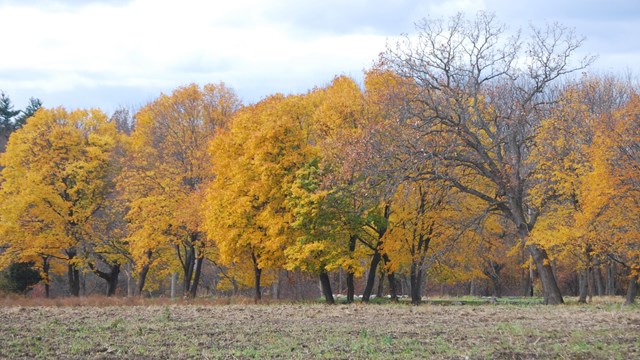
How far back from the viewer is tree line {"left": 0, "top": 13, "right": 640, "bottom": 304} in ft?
91.6

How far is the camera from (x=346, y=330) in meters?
16.2

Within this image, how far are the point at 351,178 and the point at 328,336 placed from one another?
13.9 metres

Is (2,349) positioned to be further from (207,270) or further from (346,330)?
(207,270)

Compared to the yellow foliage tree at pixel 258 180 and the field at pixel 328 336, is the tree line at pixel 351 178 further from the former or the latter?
the field at pixel 328 336

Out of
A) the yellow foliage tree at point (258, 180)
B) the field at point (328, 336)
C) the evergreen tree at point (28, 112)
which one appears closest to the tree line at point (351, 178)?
the yellow foliage tree at point (258, 180)

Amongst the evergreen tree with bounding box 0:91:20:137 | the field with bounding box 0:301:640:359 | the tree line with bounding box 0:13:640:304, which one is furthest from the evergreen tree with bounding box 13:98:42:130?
the field with bounding box 0:301:640:359

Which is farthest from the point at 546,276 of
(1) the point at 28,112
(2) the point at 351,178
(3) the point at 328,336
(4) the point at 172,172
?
(1) the point at 28,112

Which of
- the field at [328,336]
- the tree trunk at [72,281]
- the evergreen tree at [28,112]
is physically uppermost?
the evergreen tree at [28,112]

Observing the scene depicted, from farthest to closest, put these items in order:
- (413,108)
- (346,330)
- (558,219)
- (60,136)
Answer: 1. (60,136)
2. (558,219)
3. (413,108)
4. (346,330)

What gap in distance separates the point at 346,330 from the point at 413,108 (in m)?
14.2

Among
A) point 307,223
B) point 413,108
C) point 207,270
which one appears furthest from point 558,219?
point 207,270

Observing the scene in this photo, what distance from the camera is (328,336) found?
593 inches

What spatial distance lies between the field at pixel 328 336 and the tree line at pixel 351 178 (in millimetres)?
8548

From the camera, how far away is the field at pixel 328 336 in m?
12.7
